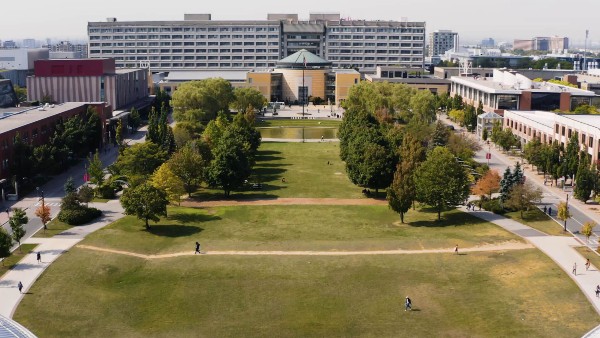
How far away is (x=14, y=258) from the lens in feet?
176

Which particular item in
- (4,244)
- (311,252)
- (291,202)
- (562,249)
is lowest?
(311,252)

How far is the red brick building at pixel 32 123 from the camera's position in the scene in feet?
252

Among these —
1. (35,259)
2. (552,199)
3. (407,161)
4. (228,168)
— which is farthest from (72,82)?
(552,199)

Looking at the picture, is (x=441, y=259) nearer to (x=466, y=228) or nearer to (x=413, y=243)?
(x=413, y=243)

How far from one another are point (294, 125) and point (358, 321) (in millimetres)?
100576

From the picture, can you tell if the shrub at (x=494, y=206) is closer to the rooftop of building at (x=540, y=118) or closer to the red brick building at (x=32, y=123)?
the rooftop of building at (x=540, y=118)

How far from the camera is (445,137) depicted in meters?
95.9

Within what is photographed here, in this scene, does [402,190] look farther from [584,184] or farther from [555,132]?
[555,132]

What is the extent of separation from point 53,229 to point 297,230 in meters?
22.0

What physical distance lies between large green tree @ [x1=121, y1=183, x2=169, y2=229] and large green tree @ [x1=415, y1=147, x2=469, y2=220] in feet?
80.9

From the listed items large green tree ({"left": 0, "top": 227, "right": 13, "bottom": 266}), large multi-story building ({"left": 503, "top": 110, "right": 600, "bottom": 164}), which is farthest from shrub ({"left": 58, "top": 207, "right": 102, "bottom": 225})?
large multi-story building ({"left": 503, "top": 110, "right": 600, "bottom": 164})

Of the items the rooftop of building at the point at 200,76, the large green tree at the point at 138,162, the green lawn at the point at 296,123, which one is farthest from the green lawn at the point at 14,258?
the rooftop of building at the point at 200,76

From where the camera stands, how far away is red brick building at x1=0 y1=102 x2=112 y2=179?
76875mm

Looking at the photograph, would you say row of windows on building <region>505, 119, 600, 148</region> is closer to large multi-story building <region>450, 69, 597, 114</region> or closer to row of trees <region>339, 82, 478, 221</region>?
row of trees <region>339, 82, 478, 221</region>
